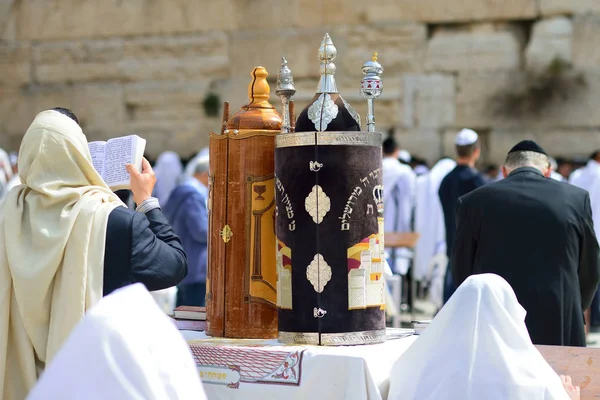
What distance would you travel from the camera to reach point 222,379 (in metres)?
2.95

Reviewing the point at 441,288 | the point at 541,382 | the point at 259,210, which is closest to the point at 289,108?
the point at 259,210

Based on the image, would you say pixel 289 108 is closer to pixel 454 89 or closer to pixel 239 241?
pixel 239 241

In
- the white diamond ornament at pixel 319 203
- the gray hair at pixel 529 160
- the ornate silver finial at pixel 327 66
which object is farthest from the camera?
the gray hair at pixel 529 160

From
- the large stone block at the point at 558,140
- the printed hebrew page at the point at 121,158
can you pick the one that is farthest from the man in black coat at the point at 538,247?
the large stone block at the point at 558,140

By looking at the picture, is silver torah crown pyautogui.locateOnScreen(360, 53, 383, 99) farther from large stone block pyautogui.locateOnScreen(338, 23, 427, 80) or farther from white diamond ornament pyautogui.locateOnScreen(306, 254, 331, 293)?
large stone block pyautogui.locateOnScreen(338, 23, 427, 80)

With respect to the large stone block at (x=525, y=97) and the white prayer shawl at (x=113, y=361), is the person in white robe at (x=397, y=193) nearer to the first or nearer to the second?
the large stone block at (x=525, y=97)

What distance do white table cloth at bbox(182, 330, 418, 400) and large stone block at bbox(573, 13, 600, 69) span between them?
37.0 feet

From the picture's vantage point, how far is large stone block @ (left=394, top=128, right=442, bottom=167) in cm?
1412

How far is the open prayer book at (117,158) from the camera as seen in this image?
3311mm

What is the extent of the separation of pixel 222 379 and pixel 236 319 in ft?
0.85

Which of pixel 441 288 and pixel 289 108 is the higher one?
pixel 289 108

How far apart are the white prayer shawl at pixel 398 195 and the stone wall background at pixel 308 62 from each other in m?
3.75

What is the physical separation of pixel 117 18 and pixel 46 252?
13.1 metres

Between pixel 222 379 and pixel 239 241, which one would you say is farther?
pixel 239 241
